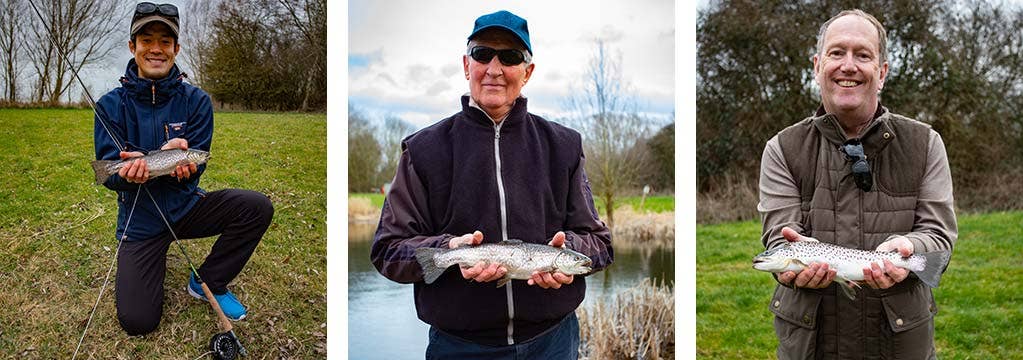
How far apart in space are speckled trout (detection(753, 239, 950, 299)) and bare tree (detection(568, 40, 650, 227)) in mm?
1892

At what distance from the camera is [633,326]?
5012mm

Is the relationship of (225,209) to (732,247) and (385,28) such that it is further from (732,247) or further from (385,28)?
(732,247)

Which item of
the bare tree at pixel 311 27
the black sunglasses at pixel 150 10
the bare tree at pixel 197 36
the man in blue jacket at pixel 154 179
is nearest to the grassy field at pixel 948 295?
the bare tree at pixel 311 27

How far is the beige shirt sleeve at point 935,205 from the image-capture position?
3.28m

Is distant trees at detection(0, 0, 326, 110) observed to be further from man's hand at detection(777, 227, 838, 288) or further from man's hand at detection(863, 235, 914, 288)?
man's hand at detection(863, 235, 914, 288)

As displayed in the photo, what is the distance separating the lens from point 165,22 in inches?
160

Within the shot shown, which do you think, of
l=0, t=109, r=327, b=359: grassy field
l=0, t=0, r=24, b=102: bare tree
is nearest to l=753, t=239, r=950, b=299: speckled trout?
l=0, t=109, r=327, b=359: grassy field

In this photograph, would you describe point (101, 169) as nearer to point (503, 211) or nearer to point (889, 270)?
point (503, 211)

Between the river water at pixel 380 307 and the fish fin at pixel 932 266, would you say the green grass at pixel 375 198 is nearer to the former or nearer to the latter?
the river water at pixel 380 307

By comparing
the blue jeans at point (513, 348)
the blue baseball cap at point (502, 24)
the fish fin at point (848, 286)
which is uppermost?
the blue baseball cap at point (502, 24)

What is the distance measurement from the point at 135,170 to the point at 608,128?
258cm

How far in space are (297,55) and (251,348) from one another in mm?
1507

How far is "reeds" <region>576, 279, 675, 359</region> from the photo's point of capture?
16.2 feet

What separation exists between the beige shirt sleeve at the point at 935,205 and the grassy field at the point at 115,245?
2793 millimetres
